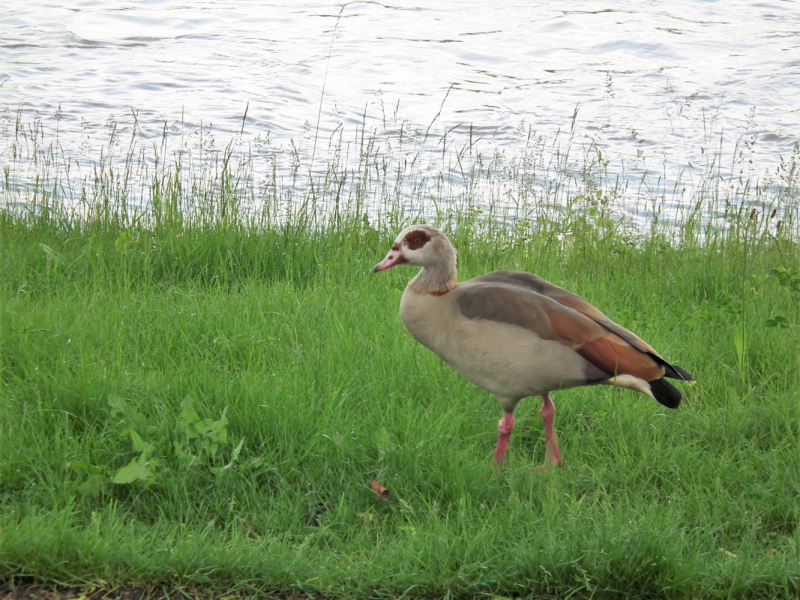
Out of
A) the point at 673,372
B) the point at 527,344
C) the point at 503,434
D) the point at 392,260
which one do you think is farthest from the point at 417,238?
the point at 673,372

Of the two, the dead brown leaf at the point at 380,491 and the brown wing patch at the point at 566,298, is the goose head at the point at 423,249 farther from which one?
the dead brown leaf at the point at 380,491

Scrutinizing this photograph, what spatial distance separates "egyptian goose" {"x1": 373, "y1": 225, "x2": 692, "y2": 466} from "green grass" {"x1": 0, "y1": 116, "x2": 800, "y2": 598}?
336 millimetres

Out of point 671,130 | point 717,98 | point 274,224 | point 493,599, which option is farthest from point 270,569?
point 717,98

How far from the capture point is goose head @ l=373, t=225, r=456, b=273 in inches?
152

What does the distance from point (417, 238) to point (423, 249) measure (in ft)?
0.22

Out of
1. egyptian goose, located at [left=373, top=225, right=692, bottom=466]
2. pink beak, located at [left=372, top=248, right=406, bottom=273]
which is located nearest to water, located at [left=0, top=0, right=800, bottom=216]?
pink beak, located at [left=372, top=248, right=406, bottom=273]

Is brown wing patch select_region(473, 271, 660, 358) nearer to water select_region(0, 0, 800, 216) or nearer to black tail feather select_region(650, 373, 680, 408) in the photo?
black tail feather select_region(650, 373, 680, 408)

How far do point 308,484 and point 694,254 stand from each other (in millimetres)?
4133

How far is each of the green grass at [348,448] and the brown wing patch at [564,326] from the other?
1.59 feet

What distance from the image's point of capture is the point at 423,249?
12.7 feet

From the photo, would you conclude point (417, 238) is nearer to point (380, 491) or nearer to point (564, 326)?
point (564, 326)

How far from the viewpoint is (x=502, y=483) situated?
3.52m

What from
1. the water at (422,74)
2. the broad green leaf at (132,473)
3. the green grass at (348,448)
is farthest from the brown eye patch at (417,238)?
the water at (422,74)

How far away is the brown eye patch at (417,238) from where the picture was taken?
387 centimetres
